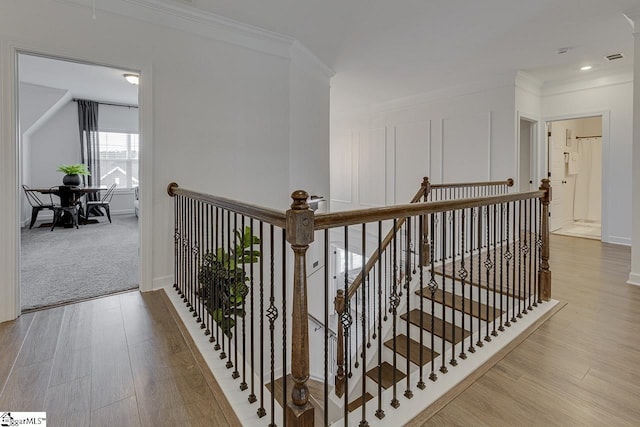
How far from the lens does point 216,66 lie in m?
3.20

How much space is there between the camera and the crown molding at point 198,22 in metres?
2.70

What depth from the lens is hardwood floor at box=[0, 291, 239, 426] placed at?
1.48m

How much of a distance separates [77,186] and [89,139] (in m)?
1.74

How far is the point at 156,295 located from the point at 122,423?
1556 mm

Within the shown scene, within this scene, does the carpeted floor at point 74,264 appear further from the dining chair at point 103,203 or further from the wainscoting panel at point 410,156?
the wainscoting panel at point 410,156

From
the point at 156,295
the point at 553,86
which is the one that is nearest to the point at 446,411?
the point at 156,295

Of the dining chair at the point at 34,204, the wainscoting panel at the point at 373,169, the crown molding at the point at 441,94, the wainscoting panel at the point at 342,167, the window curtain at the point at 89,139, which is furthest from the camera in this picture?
the wainscoting panel at the point at 342,167

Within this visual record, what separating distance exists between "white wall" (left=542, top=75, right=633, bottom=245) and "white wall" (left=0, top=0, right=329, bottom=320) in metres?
4.78

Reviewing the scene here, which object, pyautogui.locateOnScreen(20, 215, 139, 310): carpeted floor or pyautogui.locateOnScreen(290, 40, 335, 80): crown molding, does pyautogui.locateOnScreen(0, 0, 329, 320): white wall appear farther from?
pyautogui.locateOnScreen(20, 215, 139, 310): carpeted floor

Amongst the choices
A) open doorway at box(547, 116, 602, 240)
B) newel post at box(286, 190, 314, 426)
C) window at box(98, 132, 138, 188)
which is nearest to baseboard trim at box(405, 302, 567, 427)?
newel post at box(286, 190, 314, 426)

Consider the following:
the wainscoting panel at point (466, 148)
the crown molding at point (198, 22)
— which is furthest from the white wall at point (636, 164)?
the crown molding at point (198, 22)

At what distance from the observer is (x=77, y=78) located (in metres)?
5.47

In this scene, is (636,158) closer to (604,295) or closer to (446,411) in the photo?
(604,295)

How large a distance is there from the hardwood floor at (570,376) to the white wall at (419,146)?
2.84 meters
